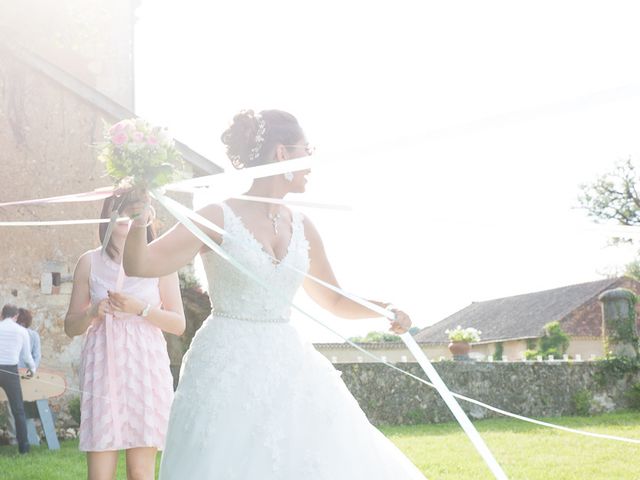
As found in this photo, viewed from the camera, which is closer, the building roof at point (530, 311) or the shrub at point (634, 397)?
the shrub at point (634, 397)

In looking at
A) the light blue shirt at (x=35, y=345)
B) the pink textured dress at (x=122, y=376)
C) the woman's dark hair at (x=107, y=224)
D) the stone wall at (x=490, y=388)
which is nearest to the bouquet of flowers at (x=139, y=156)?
the woman's dark hair at (x=107, y=224)

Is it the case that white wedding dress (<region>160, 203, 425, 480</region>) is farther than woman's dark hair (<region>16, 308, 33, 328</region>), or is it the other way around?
woman's dark hair (<region>16, 308, 33, 328</region>)

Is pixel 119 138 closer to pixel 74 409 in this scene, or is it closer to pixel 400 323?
pixel 400 323

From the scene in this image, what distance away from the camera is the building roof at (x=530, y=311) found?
4459 centimetres

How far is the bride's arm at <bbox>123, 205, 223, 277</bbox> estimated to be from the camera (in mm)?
3043

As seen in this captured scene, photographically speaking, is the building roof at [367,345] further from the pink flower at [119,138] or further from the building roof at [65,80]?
the pink flower at [119,138]

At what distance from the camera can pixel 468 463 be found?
336 inches

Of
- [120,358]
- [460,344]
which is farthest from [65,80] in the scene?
[120,358]

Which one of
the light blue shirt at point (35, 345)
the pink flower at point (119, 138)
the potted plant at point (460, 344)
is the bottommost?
the potted plant at point (460, 344)

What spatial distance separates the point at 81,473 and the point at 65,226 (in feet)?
21.1

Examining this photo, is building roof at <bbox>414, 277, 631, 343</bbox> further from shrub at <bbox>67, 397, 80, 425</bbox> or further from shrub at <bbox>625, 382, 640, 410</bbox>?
shrub at <bbox>67, 397, 80, 425</bbox>

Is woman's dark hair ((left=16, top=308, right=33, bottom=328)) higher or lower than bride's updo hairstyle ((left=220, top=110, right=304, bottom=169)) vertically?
lower

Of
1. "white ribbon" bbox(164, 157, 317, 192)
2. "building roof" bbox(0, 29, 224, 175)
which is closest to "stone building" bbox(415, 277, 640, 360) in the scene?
"building roof" bbox(0, 29, 224, 175)

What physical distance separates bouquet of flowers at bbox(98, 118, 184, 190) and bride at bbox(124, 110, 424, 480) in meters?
0.14
